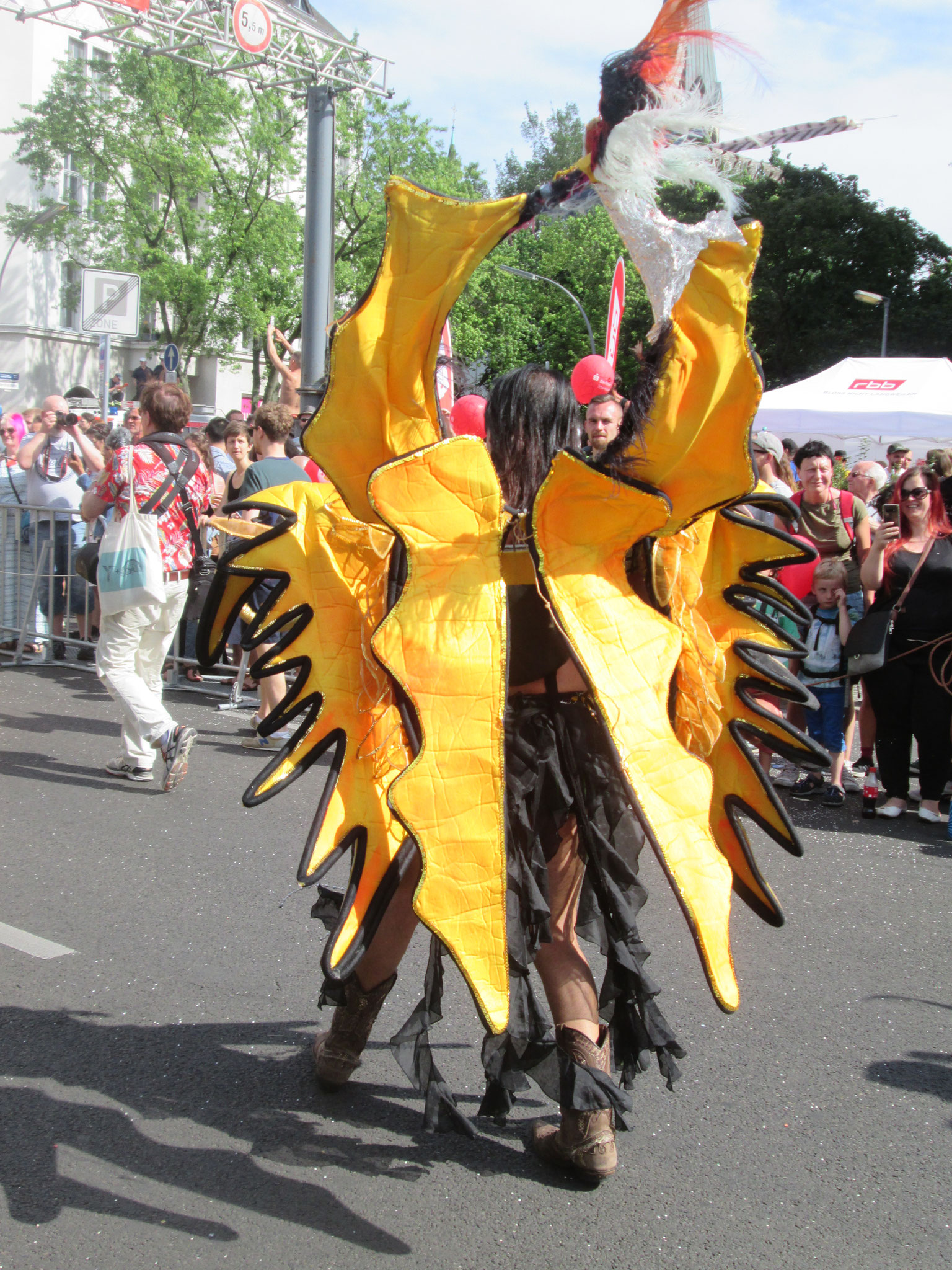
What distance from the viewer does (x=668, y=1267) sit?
223 cm

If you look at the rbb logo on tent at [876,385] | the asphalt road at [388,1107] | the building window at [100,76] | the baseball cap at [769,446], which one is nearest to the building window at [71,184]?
the building window at [100,76]

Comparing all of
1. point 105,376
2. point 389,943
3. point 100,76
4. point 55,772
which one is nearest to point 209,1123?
point 389,943

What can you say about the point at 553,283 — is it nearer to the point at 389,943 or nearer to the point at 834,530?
the point at 834,530

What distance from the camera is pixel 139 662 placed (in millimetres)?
5586

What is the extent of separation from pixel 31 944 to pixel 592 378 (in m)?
2.49

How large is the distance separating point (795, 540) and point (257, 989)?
2030 mm

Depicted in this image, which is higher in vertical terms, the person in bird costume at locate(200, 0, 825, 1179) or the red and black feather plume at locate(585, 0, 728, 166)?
the red and black feather plume at locate(585, 0, 728, 166)

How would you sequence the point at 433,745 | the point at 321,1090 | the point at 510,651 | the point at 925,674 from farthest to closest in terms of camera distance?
the point at 925,674 → the point at 321,1090 → the point at 510,651 → the point at 433,745

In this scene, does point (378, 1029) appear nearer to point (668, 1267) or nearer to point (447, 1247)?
point (447, 1247)

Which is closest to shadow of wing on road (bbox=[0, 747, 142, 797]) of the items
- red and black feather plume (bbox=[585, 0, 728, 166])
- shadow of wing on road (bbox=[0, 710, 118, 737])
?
shadow of wing on road (bbox=[0, 710, 118, 737])

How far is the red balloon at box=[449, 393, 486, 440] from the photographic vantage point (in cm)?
268

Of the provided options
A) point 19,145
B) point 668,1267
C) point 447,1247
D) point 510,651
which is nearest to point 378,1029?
point 447,1247

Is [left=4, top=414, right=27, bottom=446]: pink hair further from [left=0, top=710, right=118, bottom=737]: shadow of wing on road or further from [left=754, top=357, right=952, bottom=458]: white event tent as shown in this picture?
[left=754, top=357, right=952, bottom=458]: white event tent

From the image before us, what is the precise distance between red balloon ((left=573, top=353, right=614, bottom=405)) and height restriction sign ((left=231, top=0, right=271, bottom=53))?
477 inches
